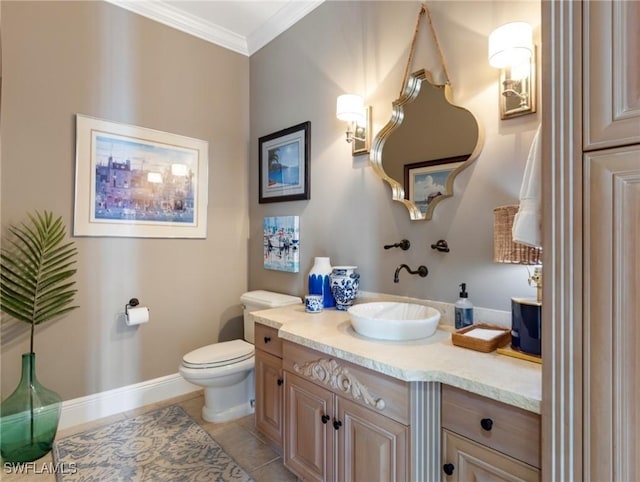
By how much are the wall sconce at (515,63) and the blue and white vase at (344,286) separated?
1.11 meters

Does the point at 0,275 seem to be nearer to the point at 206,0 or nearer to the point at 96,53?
the point at 96,53

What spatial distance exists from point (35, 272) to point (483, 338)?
2395 millimetres

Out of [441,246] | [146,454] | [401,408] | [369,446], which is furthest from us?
[146,454]

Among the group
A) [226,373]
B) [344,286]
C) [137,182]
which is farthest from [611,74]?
[137,182]

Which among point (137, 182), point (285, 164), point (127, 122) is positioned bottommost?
point (137, 182)

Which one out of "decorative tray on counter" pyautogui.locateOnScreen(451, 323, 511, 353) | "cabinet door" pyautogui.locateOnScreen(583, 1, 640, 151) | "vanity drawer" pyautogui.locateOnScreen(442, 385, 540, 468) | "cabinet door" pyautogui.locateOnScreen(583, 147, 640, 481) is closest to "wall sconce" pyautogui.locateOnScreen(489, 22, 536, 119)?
"cabinet door" pyautogui.locateOnScreen(583, 1, 640, 151)

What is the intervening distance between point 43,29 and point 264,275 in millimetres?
2192

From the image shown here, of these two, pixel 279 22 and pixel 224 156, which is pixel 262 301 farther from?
pixel 279 22

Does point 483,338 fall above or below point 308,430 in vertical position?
above

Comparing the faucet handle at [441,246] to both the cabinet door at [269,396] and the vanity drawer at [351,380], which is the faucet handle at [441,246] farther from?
the cabinet door at [269,396]

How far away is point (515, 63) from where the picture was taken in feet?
4.50

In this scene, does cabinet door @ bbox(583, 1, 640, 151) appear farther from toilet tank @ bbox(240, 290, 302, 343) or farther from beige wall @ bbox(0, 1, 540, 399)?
toilet tank @ bbox(240, 290, 302, 343)

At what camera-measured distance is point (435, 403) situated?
3.76 feet

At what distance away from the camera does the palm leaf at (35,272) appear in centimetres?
193
